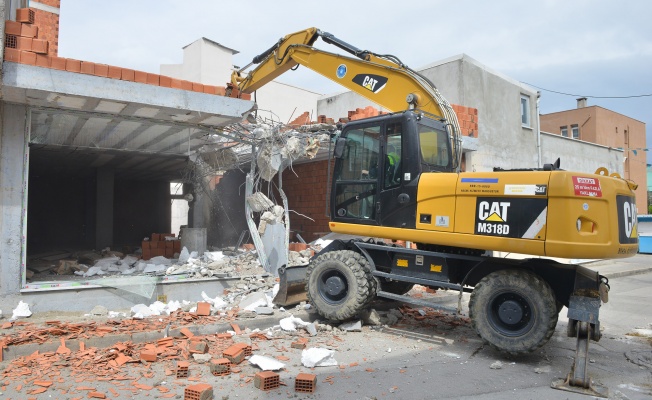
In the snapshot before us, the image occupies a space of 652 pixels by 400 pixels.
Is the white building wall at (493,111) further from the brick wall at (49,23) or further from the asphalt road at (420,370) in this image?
the brick wall at (49,23)

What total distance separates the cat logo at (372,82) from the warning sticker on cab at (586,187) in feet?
10.2

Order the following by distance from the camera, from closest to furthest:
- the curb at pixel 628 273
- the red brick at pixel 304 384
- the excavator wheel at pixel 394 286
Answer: the red brick at pixel 304 384
the excavator wheel at pixel 394 286
the curb at pixel 628 273

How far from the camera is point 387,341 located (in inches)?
238

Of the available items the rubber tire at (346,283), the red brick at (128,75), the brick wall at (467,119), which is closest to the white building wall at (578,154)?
the brick wall at (467,119)

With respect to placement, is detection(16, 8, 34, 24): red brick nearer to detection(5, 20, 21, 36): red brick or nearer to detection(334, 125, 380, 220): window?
detection(5, 20, 21, 36): red brick

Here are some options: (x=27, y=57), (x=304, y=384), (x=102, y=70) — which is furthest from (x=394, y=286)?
(x=27, y=57)

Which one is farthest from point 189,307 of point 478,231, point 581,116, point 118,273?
point 581,116

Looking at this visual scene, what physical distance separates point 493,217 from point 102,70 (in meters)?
5.71

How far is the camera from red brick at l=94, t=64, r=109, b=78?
6.41m

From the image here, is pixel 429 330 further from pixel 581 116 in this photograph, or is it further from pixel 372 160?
pixel 581 116

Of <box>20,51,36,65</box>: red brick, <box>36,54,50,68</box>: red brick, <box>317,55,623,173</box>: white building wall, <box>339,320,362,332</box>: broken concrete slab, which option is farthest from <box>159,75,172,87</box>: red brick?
<box>317,55,623,173</box>: white building wall

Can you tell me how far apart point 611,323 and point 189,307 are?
6904 mm

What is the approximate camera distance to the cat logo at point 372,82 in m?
6.87

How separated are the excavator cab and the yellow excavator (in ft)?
0.05
